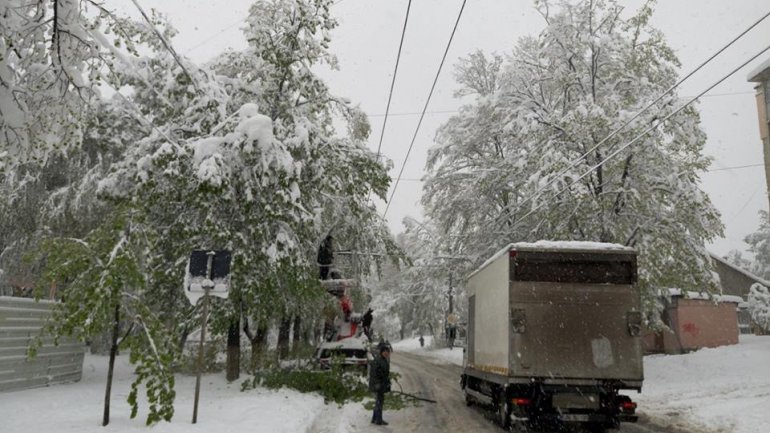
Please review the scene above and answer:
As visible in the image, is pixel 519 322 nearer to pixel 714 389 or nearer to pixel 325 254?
pixel 714 389

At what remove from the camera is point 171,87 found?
1416cm

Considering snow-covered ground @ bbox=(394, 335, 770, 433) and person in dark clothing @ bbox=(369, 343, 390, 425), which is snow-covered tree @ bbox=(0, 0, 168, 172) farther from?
snow-covered ground @ bbox=(394, 335, 770, 433)

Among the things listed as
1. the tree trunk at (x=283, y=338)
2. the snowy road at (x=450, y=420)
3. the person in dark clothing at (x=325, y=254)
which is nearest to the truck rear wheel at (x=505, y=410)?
the snowy road at (x=450, y=420)

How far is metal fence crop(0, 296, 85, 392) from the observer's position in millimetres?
11695

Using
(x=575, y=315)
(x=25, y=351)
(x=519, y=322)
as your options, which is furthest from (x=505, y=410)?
(x=25, y=351)

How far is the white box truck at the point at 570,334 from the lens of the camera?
9609 millimetres

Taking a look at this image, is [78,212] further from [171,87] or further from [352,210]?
[352,210]

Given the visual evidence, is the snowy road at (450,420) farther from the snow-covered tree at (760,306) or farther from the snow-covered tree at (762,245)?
the snow-covered tree at (762,245)

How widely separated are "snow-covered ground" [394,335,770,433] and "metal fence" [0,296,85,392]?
13.0 metres

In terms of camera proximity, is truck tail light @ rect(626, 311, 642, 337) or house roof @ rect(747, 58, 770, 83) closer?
truck tail light @ rect(626, 311, 642, 337)

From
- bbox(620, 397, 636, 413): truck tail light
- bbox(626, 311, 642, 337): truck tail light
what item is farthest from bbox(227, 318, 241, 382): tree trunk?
bbox(626, 311, 642, 337): truck tail light

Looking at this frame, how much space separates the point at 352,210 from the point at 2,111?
11926 mm

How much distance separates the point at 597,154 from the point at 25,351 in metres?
17.3

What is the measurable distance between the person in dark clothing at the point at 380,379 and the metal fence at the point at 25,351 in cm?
644
